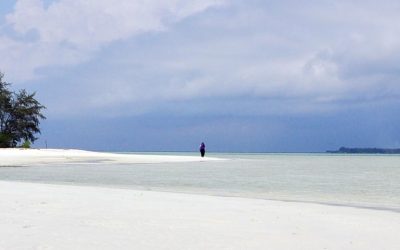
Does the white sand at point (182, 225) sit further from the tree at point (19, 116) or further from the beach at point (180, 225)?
the tree at point (19, 116)

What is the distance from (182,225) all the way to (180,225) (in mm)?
33

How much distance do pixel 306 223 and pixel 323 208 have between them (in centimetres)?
352

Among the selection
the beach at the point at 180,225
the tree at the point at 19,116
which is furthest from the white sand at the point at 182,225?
the tree at the point at 19,116

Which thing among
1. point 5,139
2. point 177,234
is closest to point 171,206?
point 177,234

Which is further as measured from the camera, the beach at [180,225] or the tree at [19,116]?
the tree at [19,116]

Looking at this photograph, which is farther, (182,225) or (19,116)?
(19,116)

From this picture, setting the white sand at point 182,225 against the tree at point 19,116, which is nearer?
the white sand at point 182,225

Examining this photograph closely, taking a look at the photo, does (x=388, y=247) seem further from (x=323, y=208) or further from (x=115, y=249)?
(x=323, y=208)

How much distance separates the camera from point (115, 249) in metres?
7.48

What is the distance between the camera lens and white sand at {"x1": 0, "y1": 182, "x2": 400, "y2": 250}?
7.98 meters

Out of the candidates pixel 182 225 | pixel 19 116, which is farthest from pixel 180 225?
pixel 19 116

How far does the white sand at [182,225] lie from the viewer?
7.98 metres

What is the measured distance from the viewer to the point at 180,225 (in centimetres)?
966

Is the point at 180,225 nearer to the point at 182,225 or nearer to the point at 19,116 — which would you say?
the point at 182,225
